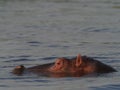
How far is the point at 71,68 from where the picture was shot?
10.7 metres

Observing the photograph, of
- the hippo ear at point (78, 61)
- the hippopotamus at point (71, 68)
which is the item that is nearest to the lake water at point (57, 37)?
the hippopotamus at point (71, 68)

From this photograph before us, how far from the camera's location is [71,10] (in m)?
21.4

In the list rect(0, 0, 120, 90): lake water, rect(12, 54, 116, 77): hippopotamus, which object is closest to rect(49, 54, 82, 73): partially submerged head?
rect(12, 54, 116, 77): hippopotamus

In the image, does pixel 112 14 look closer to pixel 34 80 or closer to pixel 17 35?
pixel 17 35

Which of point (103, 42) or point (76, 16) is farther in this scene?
point (76, 16)

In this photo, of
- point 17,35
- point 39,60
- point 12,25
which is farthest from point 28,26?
point 39,60

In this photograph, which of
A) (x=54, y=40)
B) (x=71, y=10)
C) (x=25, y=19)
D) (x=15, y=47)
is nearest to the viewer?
(x=15, y=47)

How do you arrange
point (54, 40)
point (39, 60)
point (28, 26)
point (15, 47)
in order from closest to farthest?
point (39, 60)
point (15, 47)
point (54, 40)
point (28, 26)

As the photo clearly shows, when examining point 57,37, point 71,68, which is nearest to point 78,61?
point 71,68

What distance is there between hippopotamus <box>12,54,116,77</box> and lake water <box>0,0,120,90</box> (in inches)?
7.9

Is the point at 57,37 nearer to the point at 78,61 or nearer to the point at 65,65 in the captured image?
the point at 65,65

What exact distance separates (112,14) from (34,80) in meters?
10.4

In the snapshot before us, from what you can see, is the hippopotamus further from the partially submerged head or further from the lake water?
the lake water

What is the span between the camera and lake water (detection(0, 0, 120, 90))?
10.0 m
